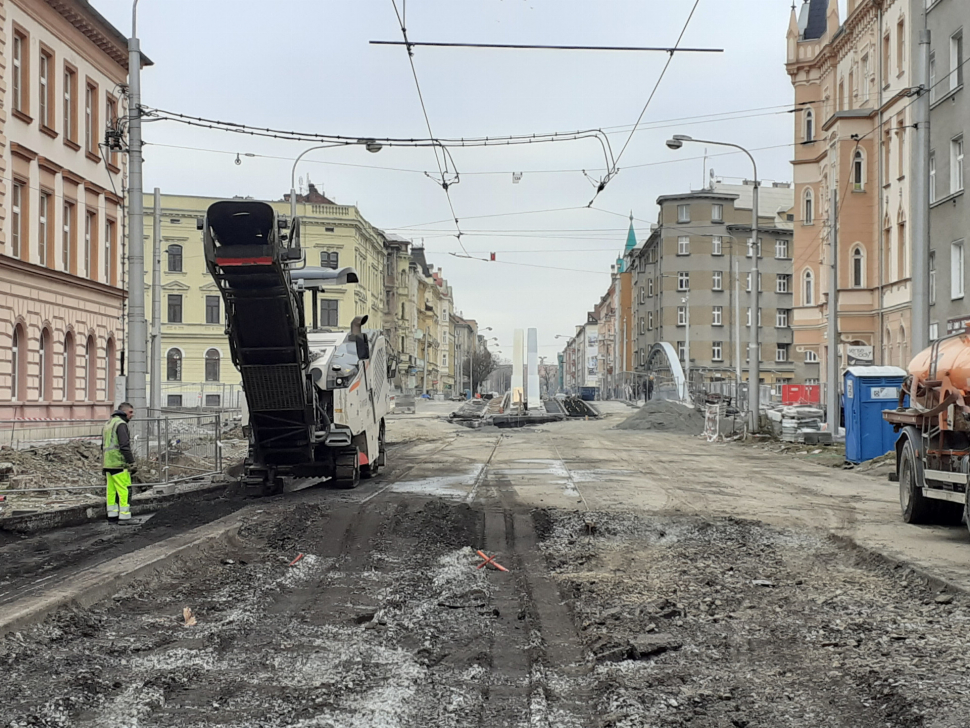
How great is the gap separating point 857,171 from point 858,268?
3.65m

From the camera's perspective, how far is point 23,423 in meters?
18.7

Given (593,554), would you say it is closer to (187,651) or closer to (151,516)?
(187,651)

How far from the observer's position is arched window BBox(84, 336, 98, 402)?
32594 mm

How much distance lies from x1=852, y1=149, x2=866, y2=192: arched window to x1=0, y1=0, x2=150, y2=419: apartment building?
26150 millimetres

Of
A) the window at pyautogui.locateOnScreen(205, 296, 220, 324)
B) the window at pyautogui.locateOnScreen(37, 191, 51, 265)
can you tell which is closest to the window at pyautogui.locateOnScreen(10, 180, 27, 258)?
the window at pyautogui.locateOnScreen(37, 191, 51, 265)

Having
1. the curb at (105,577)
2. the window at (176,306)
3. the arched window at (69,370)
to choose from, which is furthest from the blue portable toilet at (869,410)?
the window at (176,306)

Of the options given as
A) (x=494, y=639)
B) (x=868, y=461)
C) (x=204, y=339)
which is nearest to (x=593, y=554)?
(x=494, y=639)

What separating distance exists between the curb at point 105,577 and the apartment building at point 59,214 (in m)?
16.9

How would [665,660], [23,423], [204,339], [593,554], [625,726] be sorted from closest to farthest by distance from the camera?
[625,726], [665,660], [593,554], [23,423], [204,339]

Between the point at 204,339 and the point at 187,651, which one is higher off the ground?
the point at 204,339

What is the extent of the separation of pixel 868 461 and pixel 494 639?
18.2 meters

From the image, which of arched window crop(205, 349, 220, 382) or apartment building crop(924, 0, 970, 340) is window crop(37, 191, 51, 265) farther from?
arched window crop(205, 349, 220, 382)

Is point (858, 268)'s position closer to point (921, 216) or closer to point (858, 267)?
point (858, 267)

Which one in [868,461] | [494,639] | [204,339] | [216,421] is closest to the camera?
[494,639]
